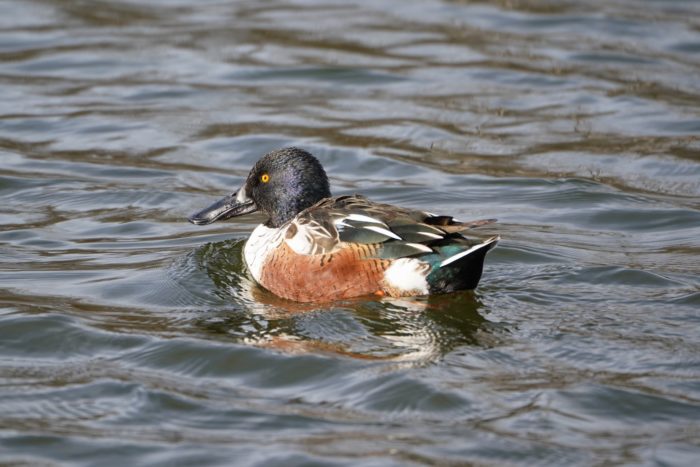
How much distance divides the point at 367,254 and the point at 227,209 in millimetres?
1564

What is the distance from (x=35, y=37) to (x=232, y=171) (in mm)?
5081

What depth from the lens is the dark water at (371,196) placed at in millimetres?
5254

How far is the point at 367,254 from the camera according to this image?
6754 mm

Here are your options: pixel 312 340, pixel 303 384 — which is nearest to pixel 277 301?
pixel 312 340

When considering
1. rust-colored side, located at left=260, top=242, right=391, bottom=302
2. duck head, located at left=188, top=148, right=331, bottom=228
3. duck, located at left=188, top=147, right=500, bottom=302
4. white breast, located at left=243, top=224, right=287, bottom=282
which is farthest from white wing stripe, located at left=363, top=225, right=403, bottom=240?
duck head, located at left=188, top=148, right=331, bottom=228

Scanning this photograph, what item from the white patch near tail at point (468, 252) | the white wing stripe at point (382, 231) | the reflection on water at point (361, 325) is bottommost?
the reflection on water at point (361, 325)

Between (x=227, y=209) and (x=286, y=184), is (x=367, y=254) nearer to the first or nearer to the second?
(x=286, y=184)

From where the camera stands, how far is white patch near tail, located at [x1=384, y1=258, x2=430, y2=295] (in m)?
6.68

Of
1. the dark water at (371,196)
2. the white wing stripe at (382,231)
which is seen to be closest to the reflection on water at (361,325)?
the dark water at (371,196)

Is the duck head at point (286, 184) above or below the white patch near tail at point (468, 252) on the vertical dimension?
above

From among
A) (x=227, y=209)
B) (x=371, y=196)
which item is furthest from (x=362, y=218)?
(x=371, y=196)

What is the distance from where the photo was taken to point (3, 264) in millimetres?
7828

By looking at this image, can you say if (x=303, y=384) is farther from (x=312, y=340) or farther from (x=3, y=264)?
(x=3, y=264)

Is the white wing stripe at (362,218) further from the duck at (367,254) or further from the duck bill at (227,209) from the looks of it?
the duck bill at (227,209)
